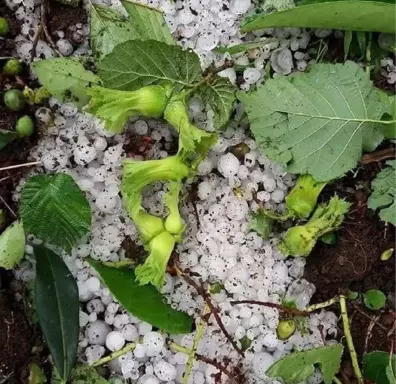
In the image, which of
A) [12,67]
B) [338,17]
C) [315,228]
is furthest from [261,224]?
[12,67]

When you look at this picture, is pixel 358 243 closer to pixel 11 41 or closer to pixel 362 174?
pixel 362 174

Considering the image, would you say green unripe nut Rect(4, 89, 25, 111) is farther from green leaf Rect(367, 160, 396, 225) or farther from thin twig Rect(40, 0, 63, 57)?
green leaf Rect(367, 160, 396, 225)

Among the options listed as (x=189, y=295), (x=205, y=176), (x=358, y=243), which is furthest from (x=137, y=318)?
(x=358, y=243)

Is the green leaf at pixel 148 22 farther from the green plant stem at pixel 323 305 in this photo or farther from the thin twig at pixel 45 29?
the green plant stem at pixel 323 305

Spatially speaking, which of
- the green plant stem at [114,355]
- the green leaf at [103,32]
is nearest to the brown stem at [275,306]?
the green plant stem at [114,355]

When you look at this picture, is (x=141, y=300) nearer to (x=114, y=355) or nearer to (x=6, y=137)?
(x=114, y=355)
